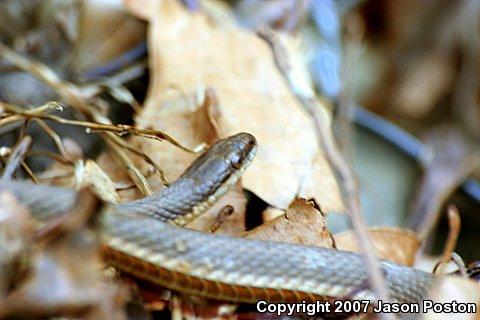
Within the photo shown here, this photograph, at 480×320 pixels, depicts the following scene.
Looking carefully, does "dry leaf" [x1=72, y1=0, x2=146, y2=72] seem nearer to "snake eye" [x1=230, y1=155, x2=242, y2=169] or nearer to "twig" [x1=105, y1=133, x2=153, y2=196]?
"twig" [x1=105, y1=133, x2=153, y2=196]

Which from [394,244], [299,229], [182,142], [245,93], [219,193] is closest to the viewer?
[299,229]

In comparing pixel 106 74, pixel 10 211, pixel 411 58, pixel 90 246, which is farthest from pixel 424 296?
pixel 411 58

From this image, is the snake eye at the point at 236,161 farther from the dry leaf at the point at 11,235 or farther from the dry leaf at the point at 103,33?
the dry leaf at the point at 103,33

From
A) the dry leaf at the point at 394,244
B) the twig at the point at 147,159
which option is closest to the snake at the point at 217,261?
the twig at the point at 147,159

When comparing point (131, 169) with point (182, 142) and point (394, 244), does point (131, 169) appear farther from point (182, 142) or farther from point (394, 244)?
point (394, 244)

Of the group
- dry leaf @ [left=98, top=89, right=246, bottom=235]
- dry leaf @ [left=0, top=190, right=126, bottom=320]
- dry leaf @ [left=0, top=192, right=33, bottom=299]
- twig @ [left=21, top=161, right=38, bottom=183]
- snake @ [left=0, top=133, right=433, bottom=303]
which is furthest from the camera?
dry leaf @ [left=98, top=89, right=246, bottom=235]

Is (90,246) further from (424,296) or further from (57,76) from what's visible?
(57,76)

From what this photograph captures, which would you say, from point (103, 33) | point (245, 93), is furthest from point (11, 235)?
point (103, 33)

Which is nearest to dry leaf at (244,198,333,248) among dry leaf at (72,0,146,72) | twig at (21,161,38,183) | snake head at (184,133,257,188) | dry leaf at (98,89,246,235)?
dry leaf at (98,89,246,235)
